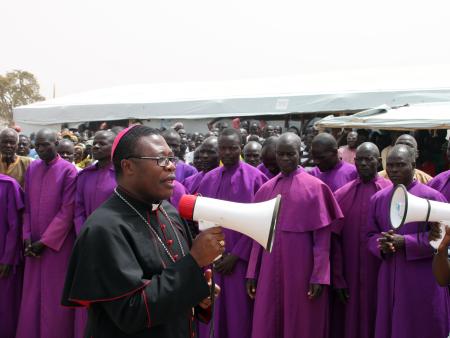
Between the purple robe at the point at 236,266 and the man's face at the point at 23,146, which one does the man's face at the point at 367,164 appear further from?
the man's face at the point at 23,146

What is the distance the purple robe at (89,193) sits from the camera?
5.66 metres

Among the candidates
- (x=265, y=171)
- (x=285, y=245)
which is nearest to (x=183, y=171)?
(x=265, y=171)

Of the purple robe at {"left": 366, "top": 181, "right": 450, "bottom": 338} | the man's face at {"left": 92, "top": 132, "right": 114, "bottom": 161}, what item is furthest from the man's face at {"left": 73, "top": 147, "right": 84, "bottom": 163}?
the purple robe at {"left": 366, "top": 181, "right": 450, "bottom": 338}

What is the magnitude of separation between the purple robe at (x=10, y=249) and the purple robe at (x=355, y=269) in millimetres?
Result: 3306

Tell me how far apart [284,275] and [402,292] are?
99 cm

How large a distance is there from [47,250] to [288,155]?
8.84ft

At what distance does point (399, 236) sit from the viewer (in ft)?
15.0

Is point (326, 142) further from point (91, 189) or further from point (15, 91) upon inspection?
point (15, 91)

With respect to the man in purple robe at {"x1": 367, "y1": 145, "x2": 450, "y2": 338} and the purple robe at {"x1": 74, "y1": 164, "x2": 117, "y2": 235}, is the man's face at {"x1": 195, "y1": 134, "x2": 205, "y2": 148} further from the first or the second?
the man in purple robe at {"x1": 367, "y1": 145, "x2": 450, "y2": 338}

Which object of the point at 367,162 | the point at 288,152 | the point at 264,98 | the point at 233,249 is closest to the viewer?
the point at 288,152

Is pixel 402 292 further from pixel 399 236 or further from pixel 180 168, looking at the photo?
pixel 180 168

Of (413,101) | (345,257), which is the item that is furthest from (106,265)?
(413,101)

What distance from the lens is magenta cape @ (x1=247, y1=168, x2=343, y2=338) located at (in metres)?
A: 4.94

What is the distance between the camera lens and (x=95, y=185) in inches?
225
